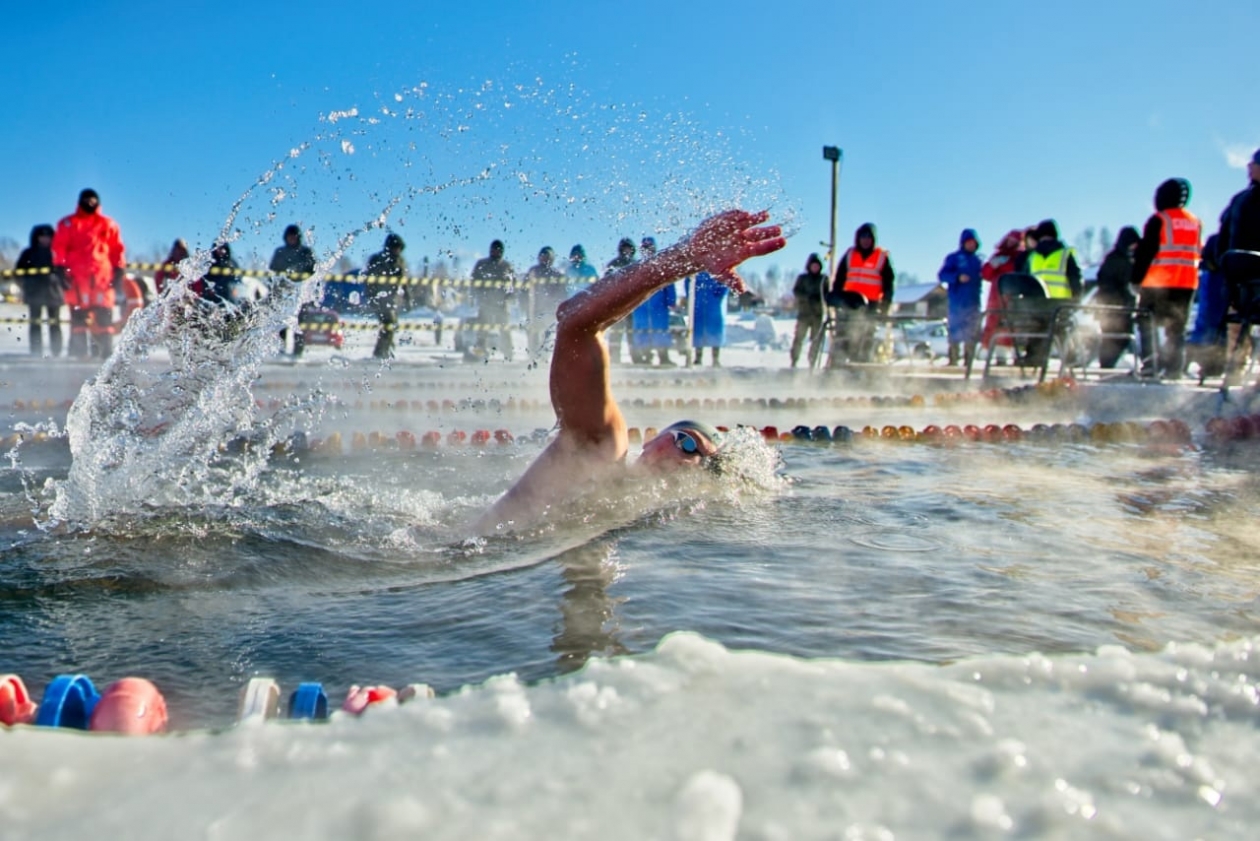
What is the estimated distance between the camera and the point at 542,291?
17.1 meters

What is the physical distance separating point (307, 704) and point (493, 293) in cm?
1473

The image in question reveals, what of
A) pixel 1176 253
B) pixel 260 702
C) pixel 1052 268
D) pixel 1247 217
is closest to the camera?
pixel 260 702

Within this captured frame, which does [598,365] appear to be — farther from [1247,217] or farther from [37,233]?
[37,233]

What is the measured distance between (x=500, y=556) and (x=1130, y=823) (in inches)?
85.6

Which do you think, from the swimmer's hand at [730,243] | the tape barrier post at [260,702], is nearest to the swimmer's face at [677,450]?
the swimmer's hand at [730,243]

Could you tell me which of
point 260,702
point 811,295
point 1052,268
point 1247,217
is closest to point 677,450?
point 260,702

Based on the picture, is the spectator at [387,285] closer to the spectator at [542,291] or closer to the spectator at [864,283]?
the spectator at [542,291]

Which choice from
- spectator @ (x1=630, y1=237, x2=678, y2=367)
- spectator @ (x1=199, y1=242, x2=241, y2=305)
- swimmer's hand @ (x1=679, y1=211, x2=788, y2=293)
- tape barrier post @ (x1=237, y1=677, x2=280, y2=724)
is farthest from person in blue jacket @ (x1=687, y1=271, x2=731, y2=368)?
tape barrier post @ (x1=237, y1=677, x2=280, y2=724)

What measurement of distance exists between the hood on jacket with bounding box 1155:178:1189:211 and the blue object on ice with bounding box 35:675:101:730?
999 cm

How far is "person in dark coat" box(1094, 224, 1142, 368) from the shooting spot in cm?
1212

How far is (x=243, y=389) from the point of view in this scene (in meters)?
4.71

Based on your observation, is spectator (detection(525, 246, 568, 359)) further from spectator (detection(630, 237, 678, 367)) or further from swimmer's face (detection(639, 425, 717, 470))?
→ swimmer's face (detection(639, 425, 717, 470))

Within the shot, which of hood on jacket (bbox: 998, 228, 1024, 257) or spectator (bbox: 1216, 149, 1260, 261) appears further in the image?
hood on jacket (bbox: 998, 228, 1024, 257)

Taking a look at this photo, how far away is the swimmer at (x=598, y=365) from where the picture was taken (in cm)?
328
